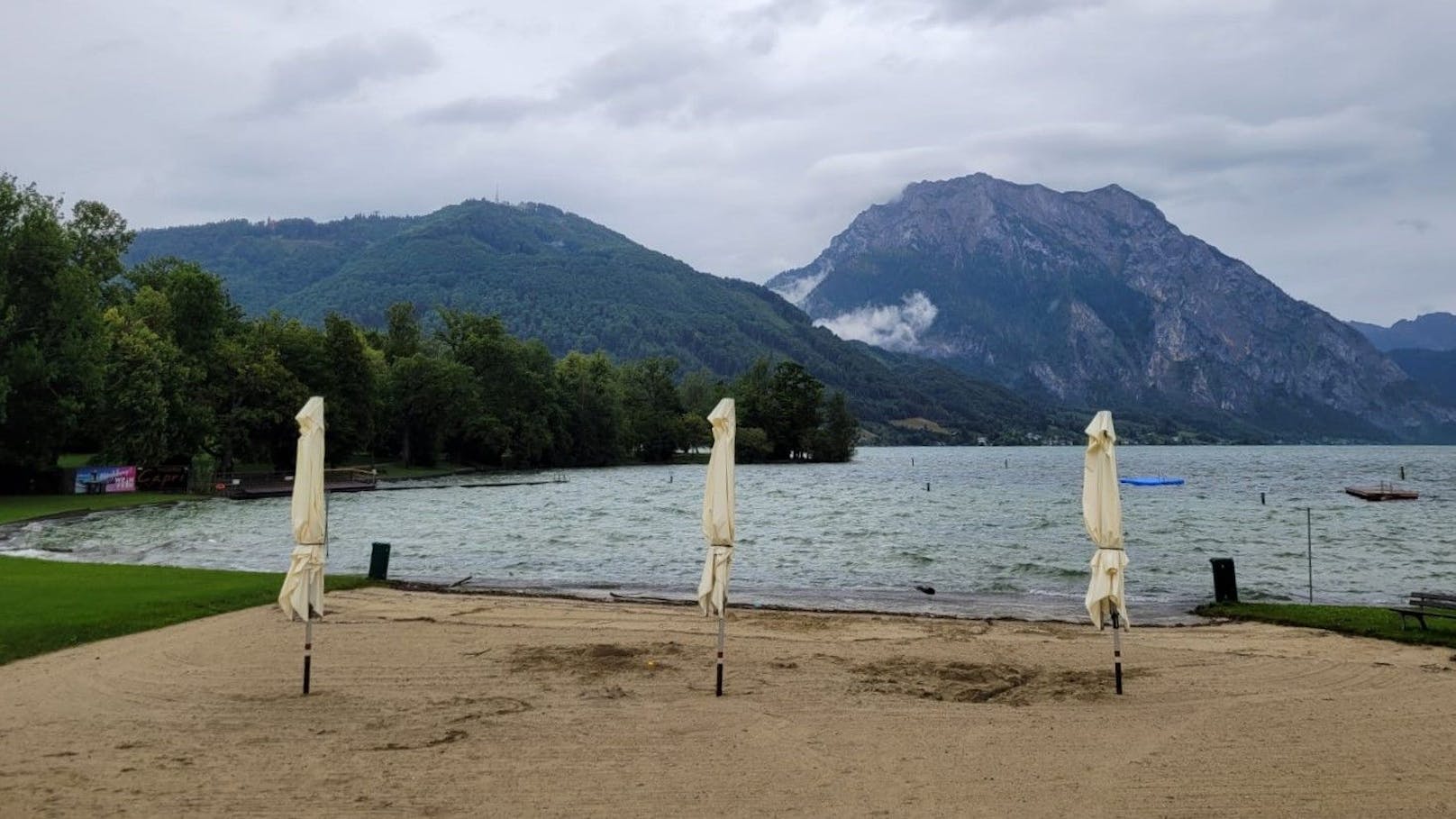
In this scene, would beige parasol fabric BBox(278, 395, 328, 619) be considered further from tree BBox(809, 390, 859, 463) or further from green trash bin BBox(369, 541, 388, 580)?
tree BBox(809, 390, 859, 463)

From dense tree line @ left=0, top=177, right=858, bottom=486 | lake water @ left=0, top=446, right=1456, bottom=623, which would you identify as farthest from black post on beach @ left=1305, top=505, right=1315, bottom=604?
dense tree line @ left=0, top=177, right=858, bottom=486

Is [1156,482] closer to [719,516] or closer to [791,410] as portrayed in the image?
[791,410]

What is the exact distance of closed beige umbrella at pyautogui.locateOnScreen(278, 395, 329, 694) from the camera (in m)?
12.6

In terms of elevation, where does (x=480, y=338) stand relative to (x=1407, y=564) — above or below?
above

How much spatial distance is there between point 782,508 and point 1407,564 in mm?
38839

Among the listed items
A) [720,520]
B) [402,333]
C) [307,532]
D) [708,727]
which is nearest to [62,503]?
[307,532]

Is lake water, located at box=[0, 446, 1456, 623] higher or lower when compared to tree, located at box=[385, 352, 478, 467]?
lower

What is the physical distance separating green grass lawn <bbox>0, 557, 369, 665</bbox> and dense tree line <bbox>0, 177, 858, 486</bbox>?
1476 inches

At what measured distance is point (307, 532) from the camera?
41.8ft

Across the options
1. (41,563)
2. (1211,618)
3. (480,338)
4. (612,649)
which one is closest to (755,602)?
(612,649)

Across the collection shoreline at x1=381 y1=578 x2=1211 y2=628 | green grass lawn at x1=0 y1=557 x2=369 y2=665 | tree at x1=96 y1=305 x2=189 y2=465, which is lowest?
shoreline at x1=381 y1=578 x2=1211 y2=628

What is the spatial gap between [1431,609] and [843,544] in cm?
2662

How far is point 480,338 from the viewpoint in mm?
128625

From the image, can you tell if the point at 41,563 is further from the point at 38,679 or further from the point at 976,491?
the point at 976,491
